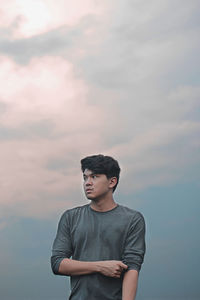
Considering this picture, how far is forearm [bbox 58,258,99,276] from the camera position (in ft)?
15.5

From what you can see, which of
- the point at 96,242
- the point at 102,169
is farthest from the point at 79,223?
the point at 102,169

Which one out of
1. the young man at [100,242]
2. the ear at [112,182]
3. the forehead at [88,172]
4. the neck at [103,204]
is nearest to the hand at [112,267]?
the young man at [100,242]

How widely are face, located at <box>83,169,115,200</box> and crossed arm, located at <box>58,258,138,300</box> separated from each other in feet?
2.42

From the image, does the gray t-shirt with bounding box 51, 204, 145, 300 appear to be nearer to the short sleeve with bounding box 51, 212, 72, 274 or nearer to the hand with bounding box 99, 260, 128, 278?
the short sleeve with bounding box 51, 212, 72, 274

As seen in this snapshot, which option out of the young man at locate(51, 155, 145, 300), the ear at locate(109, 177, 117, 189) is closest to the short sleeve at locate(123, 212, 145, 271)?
the young man at locate(51, 155, 145, 300)

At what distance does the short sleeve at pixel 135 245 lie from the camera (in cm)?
482

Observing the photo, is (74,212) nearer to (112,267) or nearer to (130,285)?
(112,267)

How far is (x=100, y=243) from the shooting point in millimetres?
4898

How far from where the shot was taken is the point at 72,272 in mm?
4805

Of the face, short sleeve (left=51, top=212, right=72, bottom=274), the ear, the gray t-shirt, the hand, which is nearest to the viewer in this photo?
the hand

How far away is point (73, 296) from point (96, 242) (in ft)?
2.03

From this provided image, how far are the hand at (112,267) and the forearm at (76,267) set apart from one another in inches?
2.5

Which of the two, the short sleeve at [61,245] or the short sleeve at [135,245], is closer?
the short sleeve at [135,245]

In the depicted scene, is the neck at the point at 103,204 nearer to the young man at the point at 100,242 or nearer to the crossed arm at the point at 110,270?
the young man at the point at 100,242
